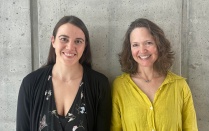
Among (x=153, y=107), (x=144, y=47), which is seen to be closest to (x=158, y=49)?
(x=144, y=47)

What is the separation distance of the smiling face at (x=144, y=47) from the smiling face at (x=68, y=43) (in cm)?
49

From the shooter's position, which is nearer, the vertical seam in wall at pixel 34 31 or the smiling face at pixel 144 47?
the smiling face at pixel 144 47

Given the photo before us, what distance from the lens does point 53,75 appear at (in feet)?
7.30

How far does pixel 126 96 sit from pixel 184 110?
1.92 feet

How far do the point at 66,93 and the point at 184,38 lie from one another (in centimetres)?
132

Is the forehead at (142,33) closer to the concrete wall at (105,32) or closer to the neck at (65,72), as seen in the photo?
the concrete wall at (105,32)

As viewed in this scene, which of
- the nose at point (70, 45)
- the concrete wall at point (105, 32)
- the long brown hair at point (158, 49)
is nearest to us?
the nose at point (70, 45)

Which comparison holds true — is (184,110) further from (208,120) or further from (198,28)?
(198,28)

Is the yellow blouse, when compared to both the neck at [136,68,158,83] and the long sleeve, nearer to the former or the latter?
the long sleeve

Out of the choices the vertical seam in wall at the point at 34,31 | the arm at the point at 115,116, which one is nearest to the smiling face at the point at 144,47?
the arm at the point at 115,116

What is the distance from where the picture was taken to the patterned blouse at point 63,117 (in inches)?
80.7

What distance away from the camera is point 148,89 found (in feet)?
7.20

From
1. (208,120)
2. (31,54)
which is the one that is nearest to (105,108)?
(31,54)

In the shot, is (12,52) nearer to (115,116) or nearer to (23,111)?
(23,111)
